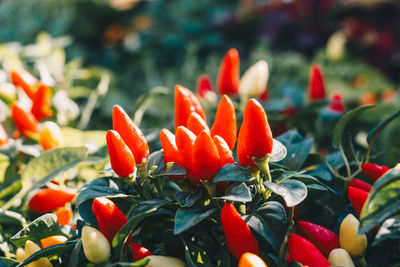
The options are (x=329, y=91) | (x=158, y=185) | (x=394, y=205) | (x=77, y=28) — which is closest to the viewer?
(x=394, y=205)

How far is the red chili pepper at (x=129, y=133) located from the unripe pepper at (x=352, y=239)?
1.15ft

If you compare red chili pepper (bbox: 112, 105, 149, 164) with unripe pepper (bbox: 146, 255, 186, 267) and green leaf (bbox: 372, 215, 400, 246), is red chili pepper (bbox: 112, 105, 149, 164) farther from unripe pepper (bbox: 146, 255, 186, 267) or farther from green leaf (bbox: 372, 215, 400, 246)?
green leaf (bbox: 372, 215, 400, 246)

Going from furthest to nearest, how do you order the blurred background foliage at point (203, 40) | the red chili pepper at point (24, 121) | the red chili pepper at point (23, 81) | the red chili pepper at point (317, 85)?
1. the blurred background foliage at point (203, 40)
2. the red chili pepper at point (317, 85)
3. the red chili pepper at point (23, 81)
4. the red chili pepper at point (24, 121)

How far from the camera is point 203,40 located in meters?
2.98

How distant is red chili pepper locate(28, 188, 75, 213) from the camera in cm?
86

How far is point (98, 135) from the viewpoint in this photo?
120cm

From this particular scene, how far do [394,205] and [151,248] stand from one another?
0.42 metres

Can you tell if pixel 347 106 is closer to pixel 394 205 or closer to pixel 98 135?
pixel 98 135

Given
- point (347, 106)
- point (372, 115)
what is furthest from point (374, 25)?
point (372, 115)

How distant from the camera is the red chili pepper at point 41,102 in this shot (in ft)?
3.62

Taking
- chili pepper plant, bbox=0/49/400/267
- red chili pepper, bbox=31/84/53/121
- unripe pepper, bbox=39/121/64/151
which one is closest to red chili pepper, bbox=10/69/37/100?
red chili pepper, bbox=31/84/53/121

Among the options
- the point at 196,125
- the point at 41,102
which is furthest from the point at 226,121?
the point at 41,102

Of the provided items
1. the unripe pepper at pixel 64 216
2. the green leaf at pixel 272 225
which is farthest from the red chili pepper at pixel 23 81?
the green leaf at pixel 272 225

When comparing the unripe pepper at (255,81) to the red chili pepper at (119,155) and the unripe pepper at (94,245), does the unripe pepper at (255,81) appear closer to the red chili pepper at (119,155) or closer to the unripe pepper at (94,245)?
the red chili pepper at (119,155)
